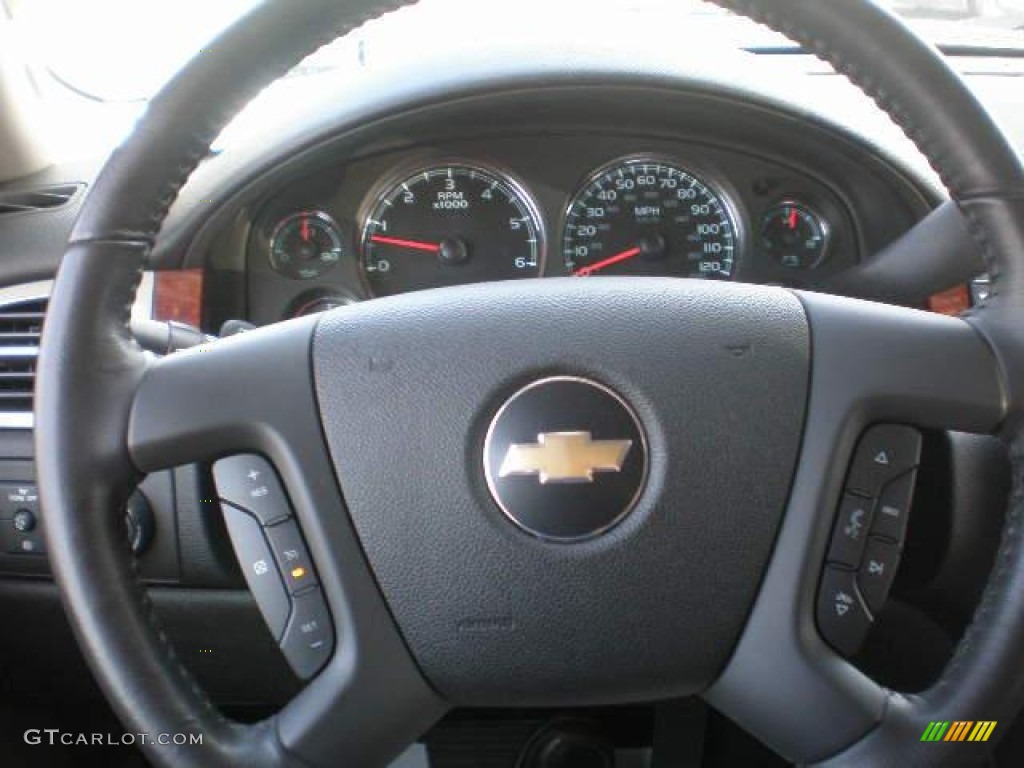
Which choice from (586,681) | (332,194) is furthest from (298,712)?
(332,194)

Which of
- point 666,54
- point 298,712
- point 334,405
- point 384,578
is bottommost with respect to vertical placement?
point 298,712

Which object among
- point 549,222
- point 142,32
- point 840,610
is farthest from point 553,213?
point 840,610

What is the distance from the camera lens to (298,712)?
3.34ft

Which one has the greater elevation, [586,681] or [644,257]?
[644,257]

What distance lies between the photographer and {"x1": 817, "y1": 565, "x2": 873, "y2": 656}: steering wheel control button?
40.9 inches

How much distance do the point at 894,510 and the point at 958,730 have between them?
20 cm

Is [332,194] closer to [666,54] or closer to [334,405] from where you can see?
[666,54]

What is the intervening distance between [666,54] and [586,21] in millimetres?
176

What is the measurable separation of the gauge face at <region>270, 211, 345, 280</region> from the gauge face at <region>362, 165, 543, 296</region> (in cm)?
5

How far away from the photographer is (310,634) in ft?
3.41

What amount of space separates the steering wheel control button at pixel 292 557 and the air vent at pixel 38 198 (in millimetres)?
957

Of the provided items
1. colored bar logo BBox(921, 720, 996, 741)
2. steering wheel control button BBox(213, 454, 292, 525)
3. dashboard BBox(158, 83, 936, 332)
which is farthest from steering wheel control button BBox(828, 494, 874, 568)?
dashboard BBox(158, 83, 936, 332)

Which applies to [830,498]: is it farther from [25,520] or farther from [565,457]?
[25,520]

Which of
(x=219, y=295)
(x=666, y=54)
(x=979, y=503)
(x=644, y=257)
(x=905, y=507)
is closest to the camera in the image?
(x=905, y=507)
